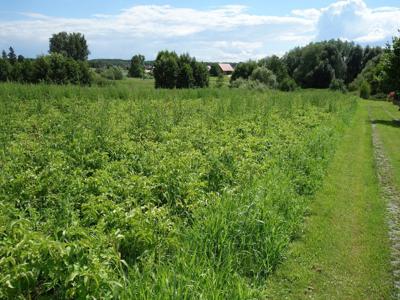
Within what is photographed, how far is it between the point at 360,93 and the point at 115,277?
66.6 m

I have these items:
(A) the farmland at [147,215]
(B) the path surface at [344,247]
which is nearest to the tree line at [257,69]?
(B) the path surface at [344,247]

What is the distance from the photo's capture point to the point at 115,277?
3.50 m

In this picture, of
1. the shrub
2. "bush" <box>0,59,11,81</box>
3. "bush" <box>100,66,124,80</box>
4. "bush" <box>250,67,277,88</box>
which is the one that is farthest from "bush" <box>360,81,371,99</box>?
"bush" <box>0,59,11,81</box>

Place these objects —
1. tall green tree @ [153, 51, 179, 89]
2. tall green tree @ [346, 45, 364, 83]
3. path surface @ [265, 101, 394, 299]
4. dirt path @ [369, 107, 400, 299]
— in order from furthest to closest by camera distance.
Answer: tall green tree @ [346, 45, 364, 83]
tall green tree @ [153, 51, 179, 89]
dirt path @ [369, 107, 400, 299]
path surface @ [265, 101, 394, 299]

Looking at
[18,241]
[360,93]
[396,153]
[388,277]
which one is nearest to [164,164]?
[18,241]

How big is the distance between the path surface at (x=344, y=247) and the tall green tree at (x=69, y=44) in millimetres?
89587

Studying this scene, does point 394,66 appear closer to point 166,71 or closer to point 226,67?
point 166,71

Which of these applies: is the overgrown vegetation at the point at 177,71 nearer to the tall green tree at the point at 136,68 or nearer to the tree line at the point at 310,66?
the tree line at the point at 310,66

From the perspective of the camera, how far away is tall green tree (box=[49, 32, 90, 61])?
90000mm

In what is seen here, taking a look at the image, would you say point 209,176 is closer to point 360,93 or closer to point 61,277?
point 61,277

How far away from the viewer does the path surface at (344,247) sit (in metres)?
4.70

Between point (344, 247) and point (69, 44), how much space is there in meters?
95.0

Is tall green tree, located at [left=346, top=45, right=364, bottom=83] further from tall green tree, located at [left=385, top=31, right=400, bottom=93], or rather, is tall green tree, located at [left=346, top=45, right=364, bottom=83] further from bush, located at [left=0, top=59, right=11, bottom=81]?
bush, located at [left=0, top=59, right=11, bottom=81]

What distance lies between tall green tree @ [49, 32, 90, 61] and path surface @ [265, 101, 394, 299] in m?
89.6
